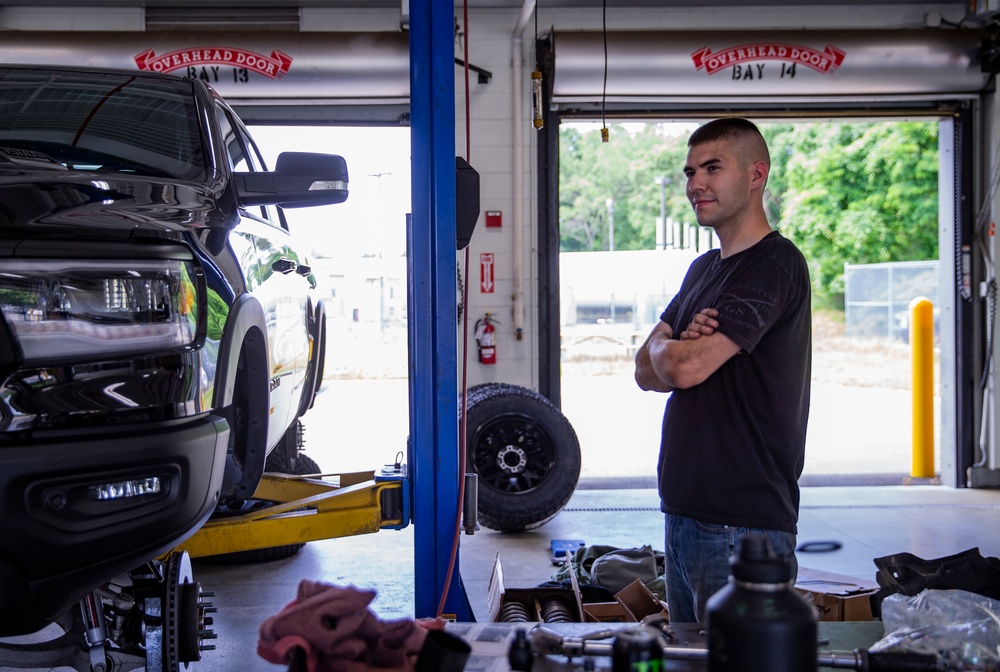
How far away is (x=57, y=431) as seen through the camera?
1845 mm

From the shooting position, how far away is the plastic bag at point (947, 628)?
4.26 feet

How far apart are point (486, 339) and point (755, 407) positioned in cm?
472

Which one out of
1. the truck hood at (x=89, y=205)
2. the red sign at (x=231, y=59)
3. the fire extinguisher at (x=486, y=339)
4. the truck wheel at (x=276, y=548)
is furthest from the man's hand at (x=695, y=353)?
the red sign at (x=231, y=59)

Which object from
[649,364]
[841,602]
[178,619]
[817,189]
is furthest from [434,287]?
[817,189]

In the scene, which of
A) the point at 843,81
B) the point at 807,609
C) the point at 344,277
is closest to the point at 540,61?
the point at 843,81

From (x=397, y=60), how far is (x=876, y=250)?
1930cm

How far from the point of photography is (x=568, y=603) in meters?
3.51

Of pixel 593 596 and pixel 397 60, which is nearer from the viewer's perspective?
pixel 593 596

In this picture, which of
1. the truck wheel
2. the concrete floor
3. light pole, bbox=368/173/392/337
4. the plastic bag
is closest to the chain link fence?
the concrete floor

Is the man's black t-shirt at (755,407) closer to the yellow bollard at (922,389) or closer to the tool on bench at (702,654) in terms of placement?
the tool on bench at (702,654)

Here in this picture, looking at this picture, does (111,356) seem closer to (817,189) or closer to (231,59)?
(231,59)

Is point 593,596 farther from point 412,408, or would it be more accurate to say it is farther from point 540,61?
point 540,61

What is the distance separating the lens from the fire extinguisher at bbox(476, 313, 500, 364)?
22.4ft

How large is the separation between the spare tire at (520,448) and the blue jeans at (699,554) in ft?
11.1
